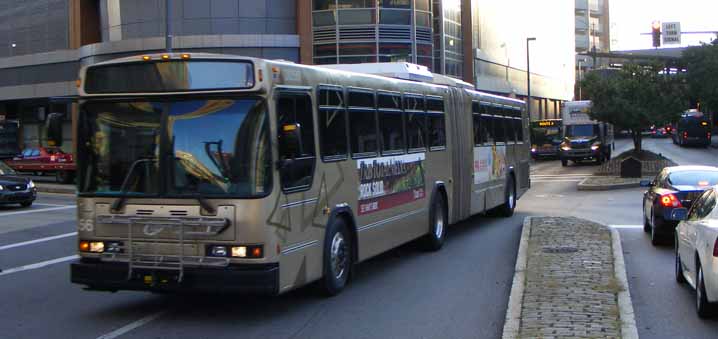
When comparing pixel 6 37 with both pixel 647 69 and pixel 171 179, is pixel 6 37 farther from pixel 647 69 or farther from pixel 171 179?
pixel 171 179

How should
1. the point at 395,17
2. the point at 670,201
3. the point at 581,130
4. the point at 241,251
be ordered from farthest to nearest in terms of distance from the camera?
the point at 581,130 < the point at 395,17 < the point at 670,201 < the point at 241,251

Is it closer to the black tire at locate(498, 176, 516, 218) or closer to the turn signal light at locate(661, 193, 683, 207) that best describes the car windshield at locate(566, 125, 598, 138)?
the black tire at locate(498, 176, 516, 218)

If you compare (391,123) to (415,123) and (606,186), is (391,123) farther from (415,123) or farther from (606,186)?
(606,186)

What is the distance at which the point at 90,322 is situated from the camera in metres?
9.04

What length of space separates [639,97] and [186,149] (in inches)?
1366

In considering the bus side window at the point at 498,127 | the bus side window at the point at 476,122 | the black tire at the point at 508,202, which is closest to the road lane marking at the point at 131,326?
the bus side window at the point at 476,122

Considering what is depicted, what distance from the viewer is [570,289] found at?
32.0 ft

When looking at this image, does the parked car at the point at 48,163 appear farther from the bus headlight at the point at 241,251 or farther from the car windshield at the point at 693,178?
the bus headlight at the point at 241,251

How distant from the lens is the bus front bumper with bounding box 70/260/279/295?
8406 mm

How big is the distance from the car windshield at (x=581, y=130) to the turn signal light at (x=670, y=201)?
3445 centimetres

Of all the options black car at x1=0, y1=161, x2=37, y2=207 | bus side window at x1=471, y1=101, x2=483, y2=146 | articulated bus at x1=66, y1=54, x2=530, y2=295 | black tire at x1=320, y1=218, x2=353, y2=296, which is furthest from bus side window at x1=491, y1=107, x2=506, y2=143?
black car at x1=0, y1=161, x2=37, y2=207

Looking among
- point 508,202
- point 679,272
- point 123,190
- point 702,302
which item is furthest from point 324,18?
point 702,302

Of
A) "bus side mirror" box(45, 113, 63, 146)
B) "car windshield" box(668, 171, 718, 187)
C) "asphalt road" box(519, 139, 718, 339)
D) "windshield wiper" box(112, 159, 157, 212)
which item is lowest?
"asphalt road" box(519, 139, 718, 339)

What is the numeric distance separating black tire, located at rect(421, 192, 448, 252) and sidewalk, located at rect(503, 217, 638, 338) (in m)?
1.50
